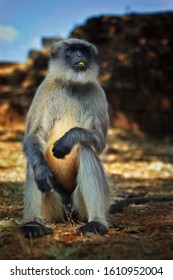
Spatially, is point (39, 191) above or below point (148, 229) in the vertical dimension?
above

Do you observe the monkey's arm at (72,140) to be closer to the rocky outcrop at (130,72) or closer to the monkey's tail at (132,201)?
the monkey's tail at (132,201)

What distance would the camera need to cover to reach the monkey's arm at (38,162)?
3.44 meters

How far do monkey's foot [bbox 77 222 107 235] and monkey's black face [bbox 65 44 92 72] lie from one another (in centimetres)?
134

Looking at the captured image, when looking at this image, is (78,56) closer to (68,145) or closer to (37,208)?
(68,145)

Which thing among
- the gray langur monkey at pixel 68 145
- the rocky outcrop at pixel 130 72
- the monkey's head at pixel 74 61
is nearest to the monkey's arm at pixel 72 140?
the gray langur monkey at pixel 68 145

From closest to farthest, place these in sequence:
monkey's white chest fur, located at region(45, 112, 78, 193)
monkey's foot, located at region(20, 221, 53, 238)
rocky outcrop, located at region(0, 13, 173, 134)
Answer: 1. monkey's foot, located at region(20, 221, 53, 238)
2. monkey's white chest fur, located at region(45, 112, 78, 193)
3. rocky outcrop, located at region(0, 13, 173, 134)

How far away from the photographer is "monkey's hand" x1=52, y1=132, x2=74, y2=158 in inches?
139

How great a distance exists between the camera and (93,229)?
3.37 meters

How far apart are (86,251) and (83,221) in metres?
0.91

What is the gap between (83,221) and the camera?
3.80m

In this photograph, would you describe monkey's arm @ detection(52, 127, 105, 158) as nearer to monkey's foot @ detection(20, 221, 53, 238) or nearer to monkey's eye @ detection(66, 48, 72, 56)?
monkey's foot @ detection(20, 221, 53, 238)

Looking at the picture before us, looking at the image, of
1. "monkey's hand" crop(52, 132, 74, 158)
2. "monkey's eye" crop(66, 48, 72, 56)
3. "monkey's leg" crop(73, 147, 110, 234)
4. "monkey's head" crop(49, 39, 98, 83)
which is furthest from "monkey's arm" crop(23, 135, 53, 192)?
"monkey's eye" crop(66, 48, 72, 56)

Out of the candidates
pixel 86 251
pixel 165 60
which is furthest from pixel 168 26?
pixel 86 251

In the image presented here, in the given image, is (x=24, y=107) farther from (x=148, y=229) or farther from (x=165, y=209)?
(x=148, y=229)
